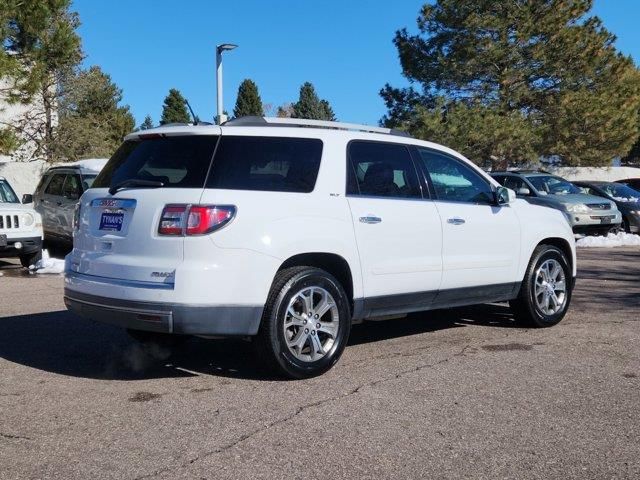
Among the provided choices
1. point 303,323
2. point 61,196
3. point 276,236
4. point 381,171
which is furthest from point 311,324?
point 61,196

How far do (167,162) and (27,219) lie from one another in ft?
25.6

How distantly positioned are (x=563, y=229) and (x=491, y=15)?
2041 centimetres

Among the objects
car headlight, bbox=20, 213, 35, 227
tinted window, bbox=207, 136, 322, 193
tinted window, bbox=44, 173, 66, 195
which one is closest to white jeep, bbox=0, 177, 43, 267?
car headlight, bbox=20, 213, 35, 227

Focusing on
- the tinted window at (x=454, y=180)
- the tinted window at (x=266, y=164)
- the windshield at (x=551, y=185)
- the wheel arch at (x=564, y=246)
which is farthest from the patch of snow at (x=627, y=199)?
the tinted window at (x=266, y=164)

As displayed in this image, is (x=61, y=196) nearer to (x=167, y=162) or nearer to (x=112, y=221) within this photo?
(x=112, y=221)

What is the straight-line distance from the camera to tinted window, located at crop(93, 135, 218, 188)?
512 cm

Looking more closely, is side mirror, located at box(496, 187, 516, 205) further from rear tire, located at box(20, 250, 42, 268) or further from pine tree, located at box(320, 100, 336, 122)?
pine tree, located at box(320, 100, 336, 122)

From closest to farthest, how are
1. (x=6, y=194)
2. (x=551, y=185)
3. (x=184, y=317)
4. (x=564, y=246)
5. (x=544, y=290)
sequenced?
1. (x=184, y=317)
2. (x=544, y=290)
3. (x=564, y=246)
4. (x=6, y=194)
5. (x=551, y=185)

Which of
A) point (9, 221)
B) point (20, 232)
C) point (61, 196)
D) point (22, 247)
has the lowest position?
point (22, 247)

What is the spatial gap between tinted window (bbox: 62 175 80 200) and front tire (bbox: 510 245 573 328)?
31.6 ft

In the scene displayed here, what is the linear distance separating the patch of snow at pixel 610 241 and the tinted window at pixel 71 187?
10.8 m

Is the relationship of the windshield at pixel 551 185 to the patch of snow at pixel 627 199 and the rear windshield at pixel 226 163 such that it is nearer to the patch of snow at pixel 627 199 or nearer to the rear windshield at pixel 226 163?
the patch of snow at pixel 627 199

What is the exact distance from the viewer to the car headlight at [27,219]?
1208 centimetres

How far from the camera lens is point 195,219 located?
16.1 feet
